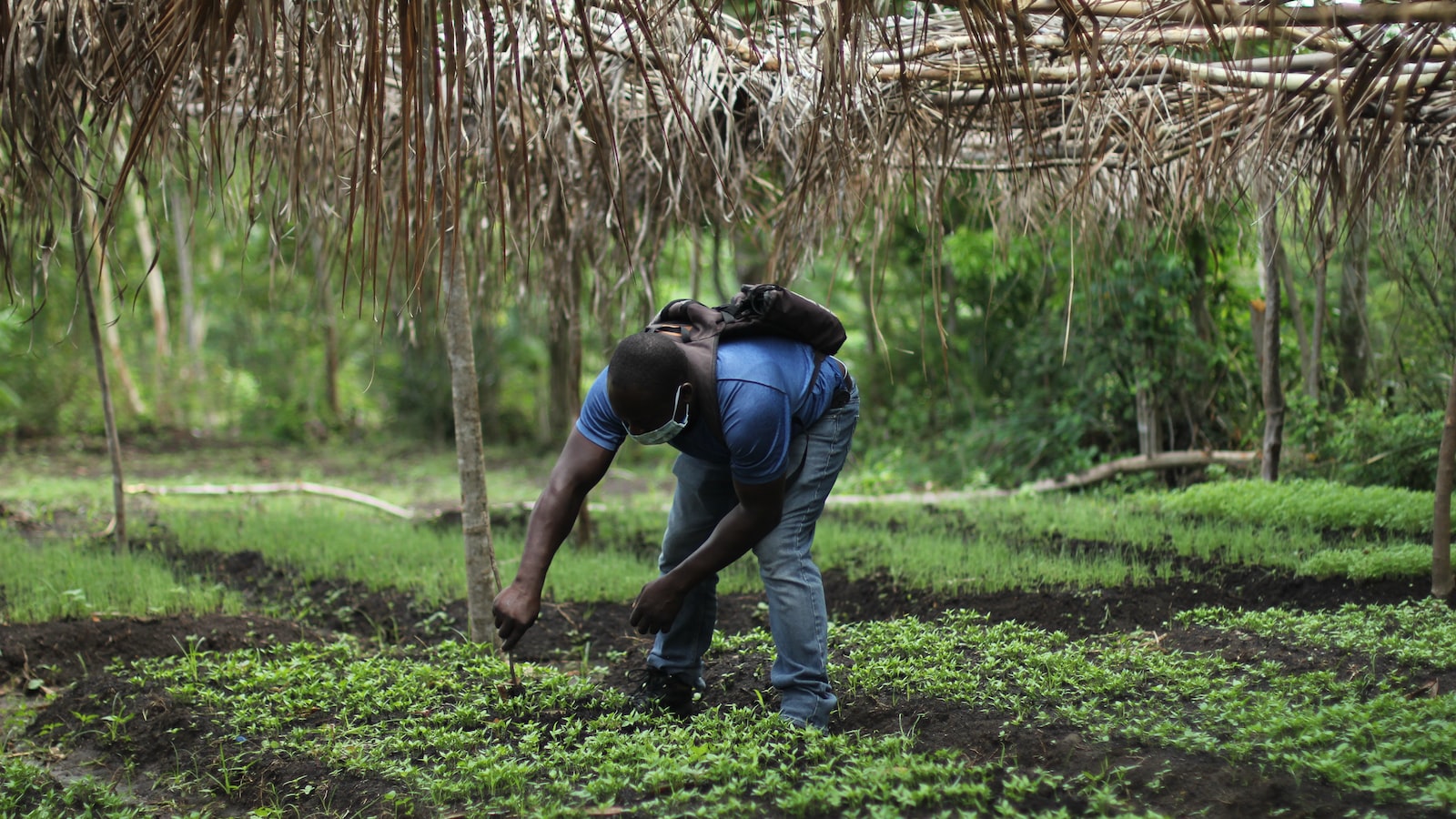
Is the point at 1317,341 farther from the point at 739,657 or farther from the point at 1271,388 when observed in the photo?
the point at 739,657

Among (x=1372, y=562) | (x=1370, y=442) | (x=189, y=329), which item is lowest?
(x=1372, y=562)

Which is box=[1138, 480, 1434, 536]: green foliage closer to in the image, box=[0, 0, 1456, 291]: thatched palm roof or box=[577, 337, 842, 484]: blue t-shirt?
box=[0, 0, 1456, 291]: thatched palm roof

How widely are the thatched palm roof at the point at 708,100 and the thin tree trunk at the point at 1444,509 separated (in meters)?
1.04

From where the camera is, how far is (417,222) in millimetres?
2336

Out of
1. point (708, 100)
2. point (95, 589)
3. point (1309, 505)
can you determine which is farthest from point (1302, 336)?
point (95, 589)

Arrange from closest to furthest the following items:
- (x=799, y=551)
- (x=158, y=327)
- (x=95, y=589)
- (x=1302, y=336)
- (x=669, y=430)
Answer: (x=669, y=430) → (x=799, y=551) → (x=95, y=589) → (x=1302, y=336) → (x=158, y=327)

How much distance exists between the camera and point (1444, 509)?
4.32 meters

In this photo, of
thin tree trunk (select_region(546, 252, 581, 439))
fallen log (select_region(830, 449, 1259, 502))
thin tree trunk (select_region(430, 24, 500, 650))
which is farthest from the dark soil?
fallen log (select_region(830, 449, 1259, 502))

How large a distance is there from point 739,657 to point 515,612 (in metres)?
1.40

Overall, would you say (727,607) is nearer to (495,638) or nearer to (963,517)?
(495,638)

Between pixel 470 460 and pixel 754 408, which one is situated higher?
pixel 754 408

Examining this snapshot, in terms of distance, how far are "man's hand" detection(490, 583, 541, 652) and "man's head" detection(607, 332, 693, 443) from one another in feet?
1.81

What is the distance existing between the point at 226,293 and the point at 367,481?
8641 millimetres

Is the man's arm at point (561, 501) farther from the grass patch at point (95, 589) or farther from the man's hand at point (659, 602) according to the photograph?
the grass patch at point (95, 589)
